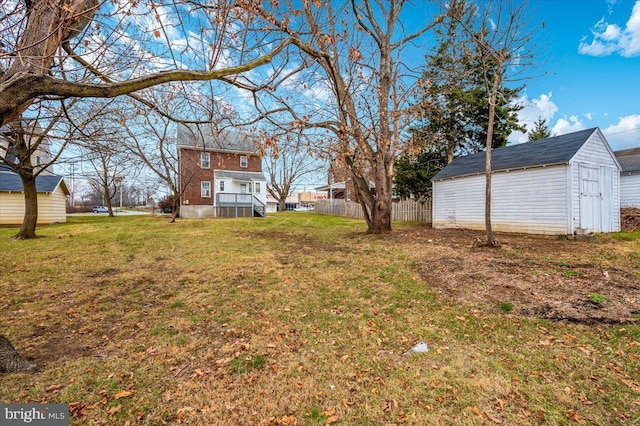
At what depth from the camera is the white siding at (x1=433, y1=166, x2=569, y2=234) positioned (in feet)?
34.9

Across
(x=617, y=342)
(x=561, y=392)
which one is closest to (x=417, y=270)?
(x=617, y=342)

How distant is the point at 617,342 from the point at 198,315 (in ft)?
17.2

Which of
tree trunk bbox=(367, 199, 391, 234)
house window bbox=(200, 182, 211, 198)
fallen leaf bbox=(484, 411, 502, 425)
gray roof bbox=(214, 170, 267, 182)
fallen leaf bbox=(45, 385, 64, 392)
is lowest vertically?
fallen leaf bbox=(484, 411, 502, 425)

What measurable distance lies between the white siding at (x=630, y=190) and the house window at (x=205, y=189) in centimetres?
2912

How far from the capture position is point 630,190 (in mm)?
15789

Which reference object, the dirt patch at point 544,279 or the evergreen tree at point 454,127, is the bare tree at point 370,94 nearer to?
the dirt patch at point 544,279

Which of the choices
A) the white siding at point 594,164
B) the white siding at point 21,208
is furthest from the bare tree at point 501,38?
the white siding at point 21,208

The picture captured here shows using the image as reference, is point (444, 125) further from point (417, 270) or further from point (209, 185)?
point (209, 185)

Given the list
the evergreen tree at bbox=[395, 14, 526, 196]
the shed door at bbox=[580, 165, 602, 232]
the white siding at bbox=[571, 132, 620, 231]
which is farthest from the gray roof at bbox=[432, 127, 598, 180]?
the evergreen tree at bbox=[395, 14, 526, 196]

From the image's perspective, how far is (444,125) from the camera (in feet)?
59.7

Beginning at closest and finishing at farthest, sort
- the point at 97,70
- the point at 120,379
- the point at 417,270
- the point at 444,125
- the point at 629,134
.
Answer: the point at 120,379
the point at 97,70
the point at 417,270
the point at 444,125
the point at 629,134

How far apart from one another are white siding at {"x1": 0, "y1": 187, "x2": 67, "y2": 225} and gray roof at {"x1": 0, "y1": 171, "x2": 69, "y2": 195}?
38 centimetres

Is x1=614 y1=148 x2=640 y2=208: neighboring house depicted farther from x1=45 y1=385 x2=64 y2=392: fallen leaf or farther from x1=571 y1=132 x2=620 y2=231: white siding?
x1=45 y1=385 x2=64 y2=392: fallen leaf

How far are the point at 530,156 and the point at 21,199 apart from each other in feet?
94.8
